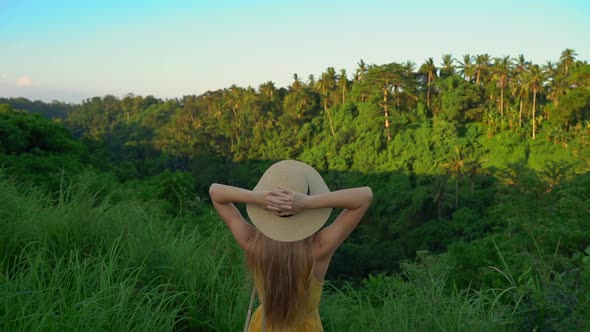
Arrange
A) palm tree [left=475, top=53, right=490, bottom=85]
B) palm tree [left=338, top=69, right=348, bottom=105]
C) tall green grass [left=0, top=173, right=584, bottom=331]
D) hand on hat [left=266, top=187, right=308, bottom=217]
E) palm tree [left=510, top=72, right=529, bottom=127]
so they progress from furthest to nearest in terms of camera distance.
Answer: palm tree [left=338, top=69, right=348, bottom=105], palm tree [left=475, top=53, right=490, bottom=85], palm tree [left=510, top=72, right=529, bottom=127], tall green grass [left=0, top=173, right=584, bottom=331], hand on hat [left=266, top=187, right=308, bottom=217]

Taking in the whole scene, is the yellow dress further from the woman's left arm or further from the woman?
the woman's left arm

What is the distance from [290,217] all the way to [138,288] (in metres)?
1.29

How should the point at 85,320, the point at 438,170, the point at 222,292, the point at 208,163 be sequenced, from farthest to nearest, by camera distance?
the point at 208,163 < the point at 438,170 < the point at 222,292 < the point at 85,320

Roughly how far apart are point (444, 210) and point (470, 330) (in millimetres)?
34705

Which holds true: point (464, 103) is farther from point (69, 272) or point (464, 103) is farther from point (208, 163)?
point (69, 272)

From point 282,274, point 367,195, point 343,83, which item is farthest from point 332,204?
point 343,83

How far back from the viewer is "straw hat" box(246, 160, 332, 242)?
4.93ft

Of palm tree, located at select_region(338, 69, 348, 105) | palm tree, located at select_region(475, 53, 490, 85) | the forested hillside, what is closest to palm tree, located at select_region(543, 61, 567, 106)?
the forested hillside

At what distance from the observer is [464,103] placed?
4488 cm

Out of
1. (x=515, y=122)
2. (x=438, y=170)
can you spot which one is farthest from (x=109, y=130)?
(x=515, y=122)

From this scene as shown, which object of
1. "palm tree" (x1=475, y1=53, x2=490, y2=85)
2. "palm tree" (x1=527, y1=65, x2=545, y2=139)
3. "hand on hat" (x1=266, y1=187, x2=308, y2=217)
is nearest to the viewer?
"hand on hat" (x1=266, y1=187, x2=308, y2=217)

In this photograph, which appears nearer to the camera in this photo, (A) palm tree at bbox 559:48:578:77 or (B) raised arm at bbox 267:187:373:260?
(B) raised arm at bbox 267:187:373:260

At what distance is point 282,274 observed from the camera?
1567mm

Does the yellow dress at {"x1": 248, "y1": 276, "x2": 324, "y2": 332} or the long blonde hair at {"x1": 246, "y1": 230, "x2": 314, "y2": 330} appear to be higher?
the long blonde hair at {"x1": 246, "y1": 230, "x2": 314, "y2": 330}
